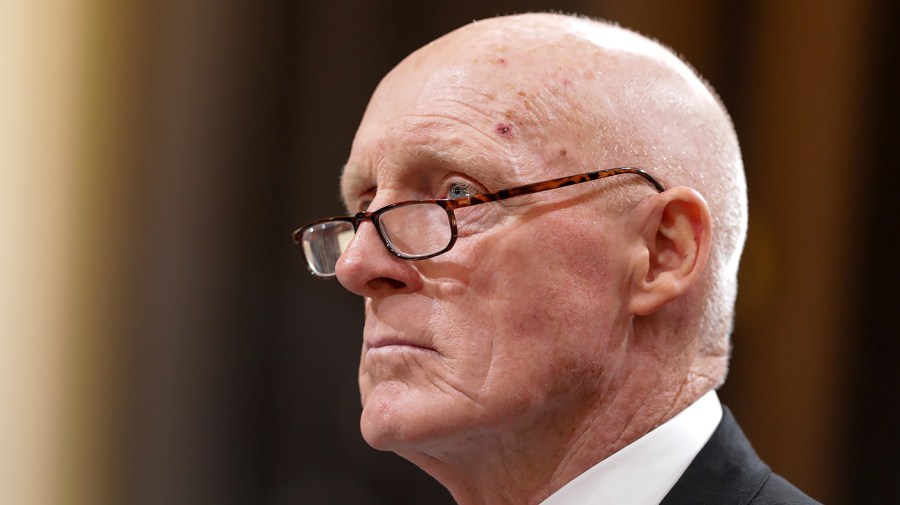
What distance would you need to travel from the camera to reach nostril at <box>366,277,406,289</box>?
5.57 ft

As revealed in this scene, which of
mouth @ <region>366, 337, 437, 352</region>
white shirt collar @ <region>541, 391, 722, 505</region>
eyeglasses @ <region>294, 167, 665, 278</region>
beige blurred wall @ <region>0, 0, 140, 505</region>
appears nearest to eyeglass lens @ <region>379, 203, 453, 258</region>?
eyeglasses @ <region>294, 167, 665, 278</region>

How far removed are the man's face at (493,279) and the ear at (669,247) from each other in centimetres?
4

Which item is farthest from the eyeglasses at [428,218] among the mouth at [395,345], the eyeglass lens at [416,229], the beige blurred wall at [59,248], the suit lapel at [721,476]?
the beige blurred wall at [59,248]

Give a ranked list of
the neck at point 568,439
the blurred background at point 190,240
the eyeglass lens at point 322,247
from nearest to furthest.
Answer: the neck at point 568,439
the eyeglass lens at point 322,247
the blurred background at point 190,240

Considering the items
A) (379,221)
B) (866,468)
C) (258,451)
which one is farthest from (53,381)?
(866,468)

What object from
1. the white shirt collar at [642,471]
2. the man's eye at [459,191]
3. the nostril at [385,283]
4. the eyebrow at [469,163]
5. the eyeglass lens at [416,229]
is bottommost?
the white shirt collar at [642,471]

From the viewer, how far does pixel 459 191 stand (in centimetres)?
169

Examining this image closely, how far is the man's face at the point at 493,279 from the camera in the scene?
1.62 metres

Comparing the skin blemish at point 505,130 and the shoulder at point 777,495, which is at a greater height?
the skin blemish at point 505,130

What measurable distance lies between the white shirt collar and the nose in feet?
1.42

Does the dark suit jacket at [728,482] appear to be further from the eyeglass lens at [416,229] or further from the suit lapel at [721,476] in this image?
the eyeglass lens at [416,229]

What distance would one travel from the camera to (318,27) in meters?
2.96

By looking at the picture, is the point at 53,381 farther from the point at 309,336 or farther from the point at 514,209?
the point at 514,209

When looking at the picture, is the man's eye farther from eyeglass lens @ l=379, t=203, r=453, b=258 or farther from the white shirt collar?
the white shirt collar
